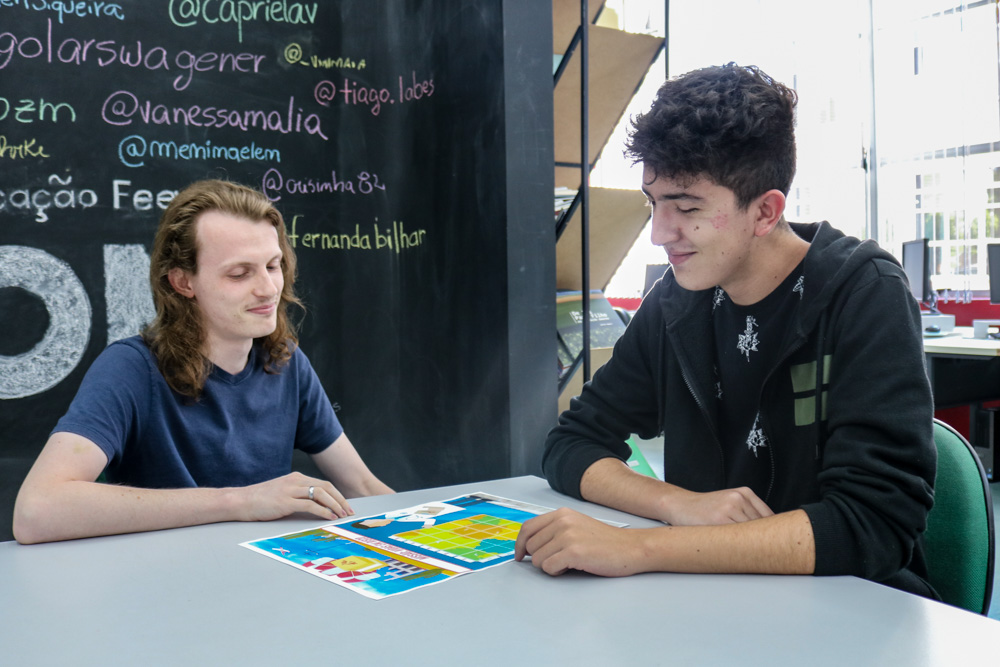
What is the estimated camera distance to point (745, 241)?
120 centimetres

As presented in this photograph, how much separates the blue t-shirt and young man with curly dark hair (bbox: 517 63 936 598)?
595mm

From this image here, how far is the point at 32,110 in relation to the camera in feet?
6.82

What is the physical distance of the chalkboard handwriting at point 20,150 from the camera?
6.74 feet

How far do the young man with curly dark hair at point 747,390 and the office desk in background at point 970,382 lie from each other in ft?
10.8

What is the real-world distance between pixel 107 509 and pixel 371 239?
1.50 meters

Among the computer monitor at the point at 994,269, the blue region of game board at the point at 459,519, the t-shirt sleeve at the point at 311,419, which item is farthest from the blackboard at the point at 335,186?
the computer monitor at the point at 994,269

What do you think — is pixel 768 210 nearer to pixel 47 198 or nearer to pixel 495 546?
pixel 495 546

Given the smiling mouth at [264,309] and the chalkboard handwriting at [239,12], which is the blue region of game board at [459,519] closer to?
the smiling mouth at [264,309]

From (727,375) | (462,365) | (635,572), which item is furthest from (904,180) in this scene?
(635,572)

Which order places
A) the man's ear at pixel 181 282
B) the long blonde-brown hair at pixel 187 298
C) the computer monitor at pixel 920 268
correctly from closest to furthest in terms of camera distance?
the long blonde-brown hair at pixel 187 298
the man's ear at pixel 181 282
the computer monitor at pixel 920 268

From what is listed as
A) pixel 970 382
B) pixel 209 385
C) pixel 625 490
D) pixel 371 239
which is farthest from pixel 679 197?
pixel 970 382

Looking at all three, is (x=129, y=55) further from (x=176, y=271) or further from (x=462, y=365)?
(x=462, y=365)

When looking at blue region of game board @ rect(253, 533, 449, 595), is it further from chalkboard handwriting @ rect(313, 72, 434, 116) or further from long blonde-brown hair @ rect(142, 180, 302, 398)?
chalkboard handwriting @ rect(313, 72, 434, 116)

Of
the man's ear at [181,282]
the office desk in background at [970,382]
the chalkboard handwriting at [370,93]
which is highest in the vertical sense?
the chalkboard handwriting at [370,93]
